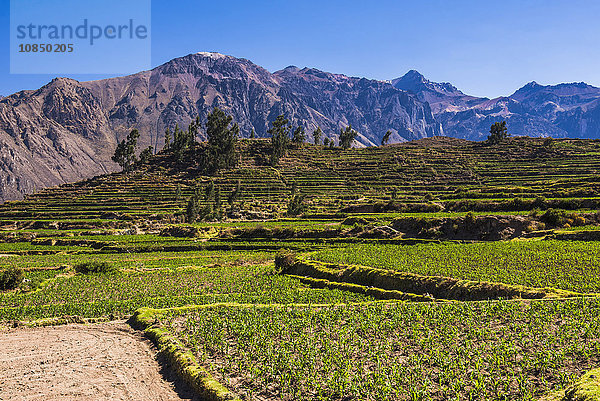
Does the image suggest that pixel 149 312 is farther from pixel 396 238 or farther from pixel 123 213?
pixel 123 213

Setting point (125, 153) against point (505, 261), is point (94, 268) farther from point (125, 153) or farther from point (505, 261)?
point (125, 153)

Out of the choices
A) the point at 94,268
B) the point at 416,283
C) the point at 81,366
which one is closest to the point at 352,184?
the point at 94,268

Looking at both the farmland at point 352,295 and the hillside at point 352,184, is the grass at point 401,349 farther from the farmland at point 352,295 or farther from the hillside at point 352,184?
the hillside at point 352,184

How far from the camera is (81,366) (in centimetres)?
2289

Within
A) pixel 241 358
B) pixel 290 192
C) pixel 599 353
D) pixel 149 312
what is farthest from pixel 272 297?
pixel 290 192

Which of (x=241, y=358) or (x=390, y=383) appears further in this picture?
(x=241, y=358)

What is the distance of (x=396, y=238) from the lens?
3211 inches

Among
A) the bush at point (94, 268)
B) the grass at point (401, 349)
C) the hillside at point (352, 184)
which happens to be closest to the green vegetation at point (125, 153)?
the hillside at point (352, 184)

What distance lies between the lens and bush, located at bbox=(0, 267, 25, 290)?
159ft

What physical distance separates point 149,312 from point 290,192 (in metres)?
131

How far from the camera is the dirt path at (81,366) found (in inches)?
775

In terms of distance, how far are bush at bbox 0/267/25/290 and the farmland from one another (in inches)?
30.0

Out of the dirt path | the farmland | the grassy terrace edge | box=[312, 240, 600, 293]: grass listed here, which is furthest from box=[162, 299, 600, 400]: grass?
box=[312, 240, 600, 293]: grass

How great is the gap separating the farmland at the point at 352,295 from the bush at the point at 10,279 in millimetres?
761
